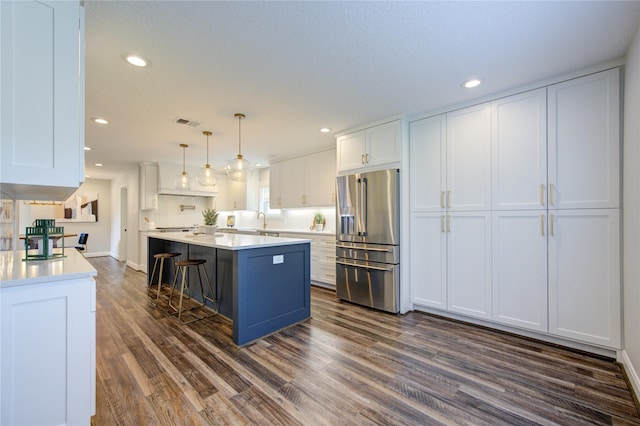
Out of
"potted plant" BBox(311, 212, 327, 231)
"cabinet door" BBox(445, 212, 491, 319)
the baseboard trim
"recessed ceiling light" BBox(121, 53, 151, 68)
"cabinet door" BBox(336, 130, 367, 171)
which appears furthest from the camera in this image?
"potted plant" BBox(311, 212, 327, 231)

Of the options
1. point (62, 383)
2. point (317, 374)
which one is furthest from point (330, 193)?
point (62, 383)

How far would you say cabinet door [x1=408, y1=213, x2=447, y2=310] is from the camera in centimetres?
321

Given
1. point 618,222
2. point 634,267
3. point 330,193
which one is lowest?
point 634,267

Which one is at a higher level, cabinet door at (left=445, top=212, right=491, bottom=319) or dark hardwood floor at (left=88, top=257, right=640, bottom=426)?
cabinet door at (left=445, top=212, right=491, bottom=319)

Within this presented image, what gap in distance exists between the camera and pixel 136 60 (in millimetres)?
2162

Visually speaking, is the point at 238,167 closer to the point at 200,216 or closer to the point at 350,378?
the point at 350,378

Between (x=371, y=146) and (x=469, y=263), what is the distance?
1.82 metres

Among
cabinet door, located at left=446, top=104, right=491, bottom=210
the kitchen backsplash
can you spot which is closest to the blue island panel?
cabinet door, located at left=446, top=104, right=491, bottom=210

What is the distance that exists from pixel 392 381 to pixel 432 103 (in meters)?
2.73

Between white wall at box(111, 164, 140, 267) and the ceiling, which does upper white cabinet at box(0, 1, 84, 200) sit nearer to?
the ceiling

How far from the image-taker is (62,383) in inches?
53.1

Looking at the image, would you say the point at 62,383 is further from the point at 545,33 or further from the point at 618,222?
the point at 618,222

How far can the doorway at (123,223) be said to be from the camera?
7.50m

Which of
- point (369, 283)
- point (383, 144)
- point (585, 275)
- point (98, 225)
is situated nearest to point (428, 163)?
point (383, 144)
